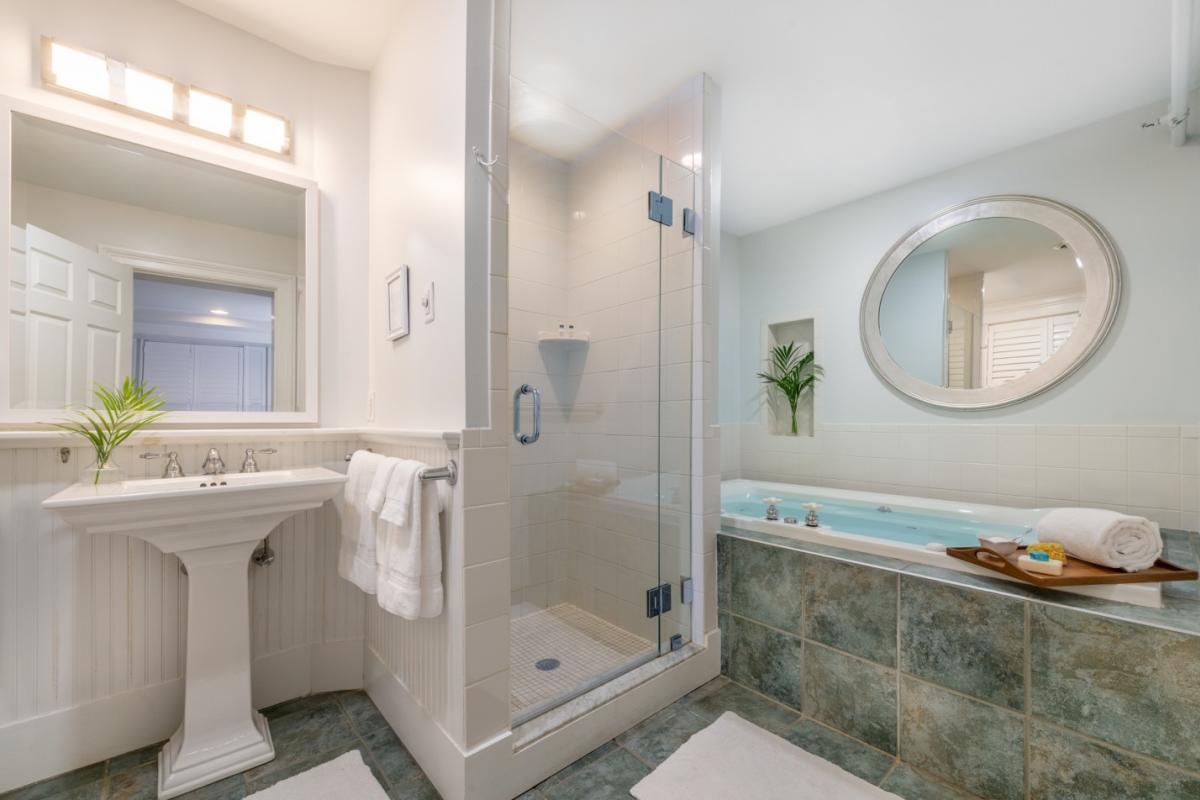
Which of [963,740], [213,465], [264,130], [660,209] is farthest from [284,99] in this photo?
[963,740]

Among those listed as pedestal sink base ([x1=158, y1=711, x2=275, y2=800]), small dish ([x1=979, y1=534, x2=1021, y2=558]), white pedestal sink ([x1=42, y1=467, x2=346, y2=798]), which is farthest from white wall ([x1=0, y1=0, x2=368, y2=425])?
small dish ([x1=979, y1=534, x2=1021, y2=558])

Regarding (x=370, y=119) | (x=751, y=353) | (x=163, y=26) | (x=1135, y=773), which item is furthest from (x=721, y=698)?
(x=163, y=26)

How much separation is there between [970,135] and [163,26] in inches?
141

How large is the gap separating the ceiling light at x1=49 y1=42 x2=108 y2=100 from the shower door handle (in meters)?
1.73

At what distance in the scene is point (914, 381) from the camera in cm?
288

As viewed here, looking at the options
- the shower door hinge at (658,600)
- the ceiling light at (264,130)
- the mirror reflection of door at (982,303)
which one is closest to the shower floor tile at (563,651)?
the shower door hinge at (658,600)

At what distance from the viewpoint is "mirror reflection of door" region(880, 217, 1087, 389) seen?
8.02ft

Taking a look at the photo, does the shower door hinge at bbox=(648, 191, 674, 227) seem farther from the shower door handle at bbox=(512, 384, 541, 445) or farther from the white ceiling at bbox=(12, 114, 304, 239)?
the white ceiling at bbox=(12, 114, 304, 239)

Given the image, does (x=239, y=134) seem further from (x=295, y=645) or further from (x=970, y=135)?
(x=970, y=135)

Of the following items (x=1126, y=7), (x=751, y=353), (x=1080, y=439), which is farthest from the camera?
(x=751, y=353)

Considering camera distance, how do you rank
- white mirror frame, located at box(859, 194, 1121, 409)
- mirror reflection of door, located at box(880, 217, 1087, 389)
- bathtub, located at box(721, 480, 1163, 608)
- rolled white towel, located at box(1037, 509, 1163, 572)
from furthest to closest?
mirror reflection of door, located at box(880, 217, 1087, 389), white mirror frame, located at box(859, 194, 1121, 409), bathtub, located at box(721, 480, 1163, 608), rolled white towel, located at box(1037, 509, 1163, 572)

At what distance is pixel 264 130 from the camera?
1.91m

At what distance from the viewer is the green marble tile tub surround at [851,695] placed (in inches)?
60.1

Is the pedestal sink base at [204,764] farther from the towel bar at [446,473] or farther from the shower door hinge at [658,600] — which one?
the shower door hinge at [658,600]
